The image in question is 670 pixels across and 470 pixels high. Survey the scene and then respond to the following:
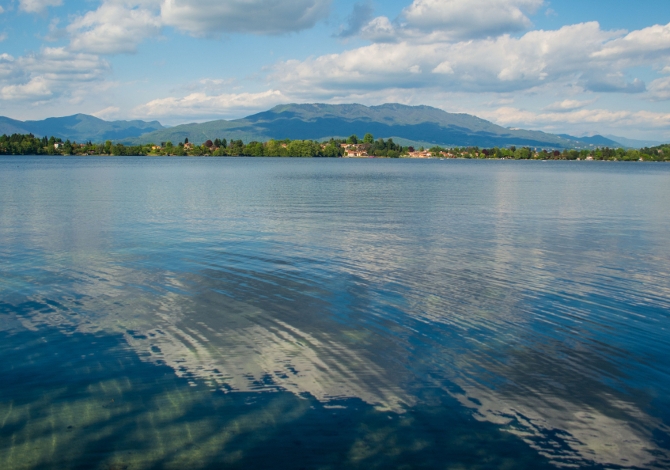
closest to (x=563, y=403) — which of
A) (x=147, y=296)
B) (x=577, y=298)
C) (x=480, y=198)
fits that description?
(x=577, y=298)

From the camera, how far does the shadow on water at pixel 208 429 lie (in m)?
7.09

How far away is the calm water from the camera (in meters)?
7.44

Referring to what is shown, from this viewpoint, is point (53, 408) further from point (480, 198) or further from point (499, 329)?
point (480, 198)

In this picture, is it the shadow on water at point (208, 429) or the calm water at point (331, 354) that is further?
the calm water at point (331, 354)

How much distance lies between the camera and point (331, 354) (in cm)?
1038

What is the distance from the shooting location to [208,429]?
777cm

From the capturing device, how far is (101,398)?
8586 mm

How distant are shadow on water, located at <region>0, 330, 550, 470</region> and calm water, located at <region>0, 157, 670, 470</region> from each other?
0.10ft

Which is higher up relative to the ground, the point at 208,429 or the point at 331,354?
the point at 331,354

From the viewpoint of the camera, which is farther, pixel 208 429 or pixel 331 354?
pixel 331 354

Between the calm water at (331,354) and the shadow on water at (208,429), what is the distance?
1.2 inches

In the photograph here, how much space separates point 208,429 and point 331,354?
3.19 m

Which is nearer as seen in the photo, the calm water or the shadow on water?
the shadow on water

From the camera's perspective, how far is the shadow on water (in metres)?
7.09
